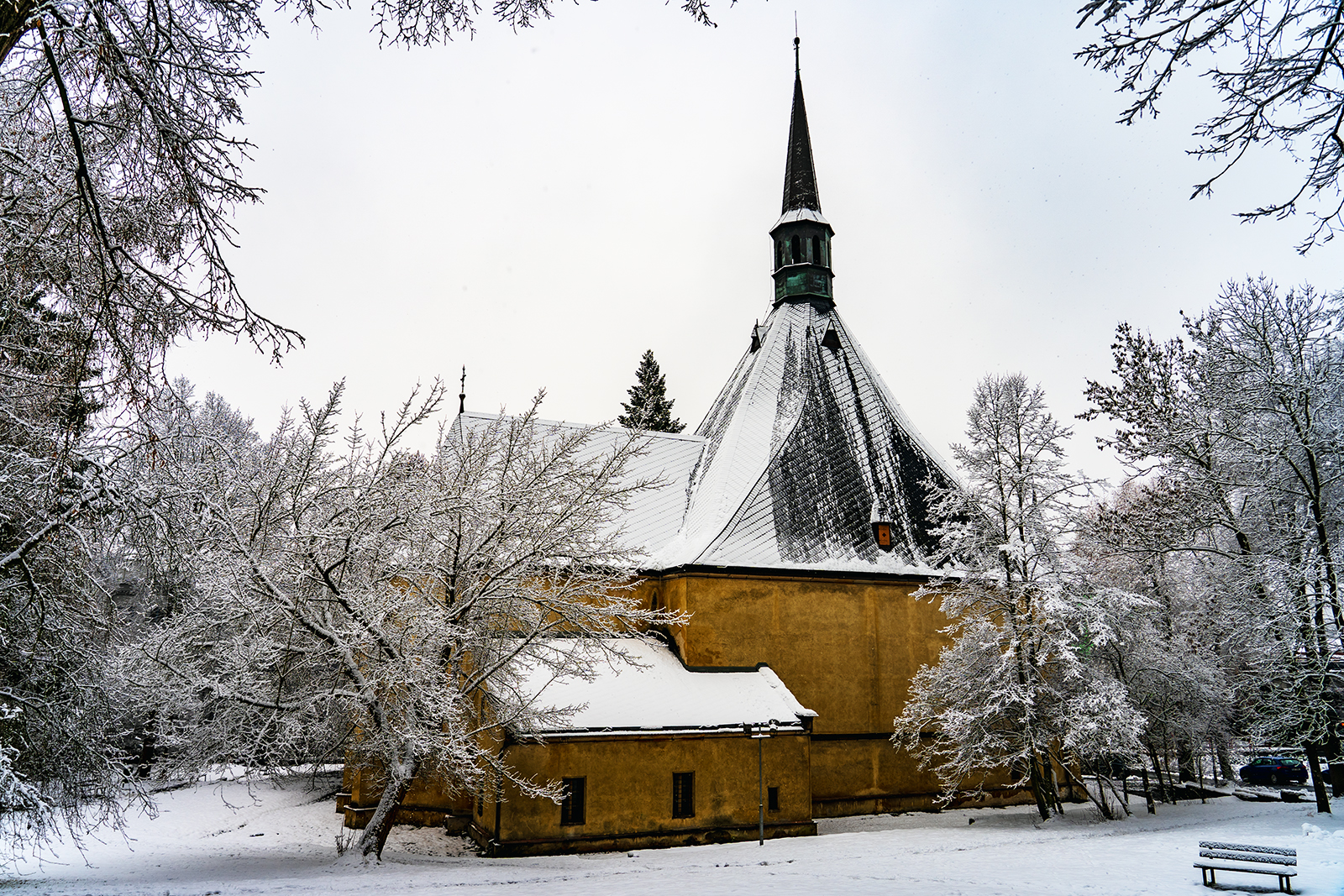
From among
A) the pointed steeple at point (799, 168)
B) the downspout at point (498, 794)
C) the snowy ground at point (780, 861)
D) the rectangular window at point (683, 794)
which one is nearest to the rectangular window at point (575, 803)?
the snowy ground at point (780, 861)

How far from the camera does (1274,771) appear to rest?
3067 centimetres

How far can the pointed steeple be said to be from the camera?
29703 mm

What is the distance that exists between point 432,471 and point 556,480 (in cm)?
214

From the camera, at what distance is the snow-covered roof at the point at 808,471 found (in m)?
21.2

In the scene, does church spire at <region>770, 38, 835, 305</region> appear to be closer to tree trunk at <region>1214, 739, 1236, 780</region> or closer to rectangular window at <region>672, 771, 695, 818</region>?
rectangular window at <region>672, 771, 695, 818</region>

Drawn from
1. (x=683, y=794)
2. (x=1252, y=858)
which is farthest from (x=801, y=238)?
(x=1252, y=858)

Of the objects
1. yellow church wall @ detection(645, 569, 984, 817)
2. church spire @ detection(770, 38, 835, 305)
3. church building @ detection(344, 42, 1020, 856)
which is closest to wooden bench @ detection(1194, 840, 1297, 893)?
church building @ detection(344, 42, 1020, 856)

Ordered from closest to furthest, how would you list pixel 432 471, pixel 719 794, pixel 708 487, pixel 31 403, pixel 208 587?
1. pixel 31 403
2. pixel 208 587
3. pixel 432 471
4. pixel 719 794
5. pixel 708 487

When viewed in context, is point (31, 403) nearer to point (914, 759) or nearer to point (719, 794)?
point (719, 794)

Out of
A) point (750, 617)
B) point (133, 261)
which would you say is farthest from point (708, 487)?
point (133, 261)

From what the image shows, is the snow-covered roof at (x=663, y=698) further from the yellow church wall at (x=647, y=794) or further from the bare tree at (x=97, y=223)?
the bare tree at (x=97, y=223)

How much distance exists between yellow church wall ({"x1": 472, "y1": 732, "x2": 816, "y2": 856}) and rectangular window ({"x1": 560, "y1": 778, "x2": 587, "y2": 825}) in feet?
0.30

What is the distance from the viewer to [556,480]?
1480 cm

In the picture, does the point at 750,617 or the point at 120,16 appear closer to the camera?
the point at 120,16
